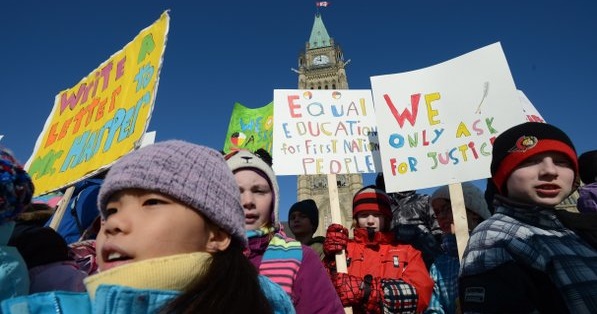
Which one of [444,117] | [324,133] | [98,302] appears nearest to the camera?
[98,302]

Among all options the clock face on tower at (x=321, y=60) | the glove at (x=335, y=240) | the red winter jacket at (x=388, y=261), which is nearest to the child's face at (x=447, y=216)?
the red winter jacket at (x=388, y=261)

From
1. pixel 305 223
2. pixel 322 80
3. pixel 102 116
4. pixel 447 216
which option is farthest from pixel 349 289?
pixel 322 80

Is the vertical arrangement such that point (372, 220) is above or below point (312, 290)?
above

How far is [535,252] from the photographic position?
118 cm

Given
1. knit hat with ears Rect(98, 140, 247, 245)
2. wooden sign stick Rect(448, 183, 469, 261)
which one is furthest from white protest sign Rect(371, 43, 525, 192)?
knit hat with ears Rect(98, 140, 247, 245)

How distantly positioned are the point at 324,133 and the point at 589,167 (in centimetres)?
200

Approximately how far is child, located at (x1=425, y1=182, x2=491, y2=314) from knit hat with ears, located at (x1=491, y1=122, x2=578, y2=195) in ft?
4.03

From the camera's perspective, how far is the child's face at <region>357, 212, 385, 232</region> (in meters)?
2.61

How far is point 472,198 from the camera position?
9.82 feet

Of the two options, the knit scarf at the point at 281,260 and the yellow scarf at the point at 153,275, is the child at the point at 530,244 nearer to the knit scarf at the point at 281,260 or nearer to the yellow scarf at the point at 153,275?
the knit scarf at the point at 281,260

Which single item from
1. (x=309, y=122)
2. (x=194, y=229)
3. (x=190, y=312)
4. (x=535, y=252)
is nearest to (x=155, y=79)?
(x=309, y=122)

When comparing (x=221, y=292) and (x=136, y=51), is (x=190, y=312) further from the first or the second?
(x=136, y=51)

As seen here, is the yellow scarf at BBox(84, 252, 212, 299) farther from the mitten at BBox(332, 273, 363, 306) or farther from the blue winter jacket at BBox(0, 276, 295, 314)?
the mitten at BBox(332, 273, 363, 306)

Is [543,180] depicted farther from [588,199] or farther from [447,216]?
[447,216]
